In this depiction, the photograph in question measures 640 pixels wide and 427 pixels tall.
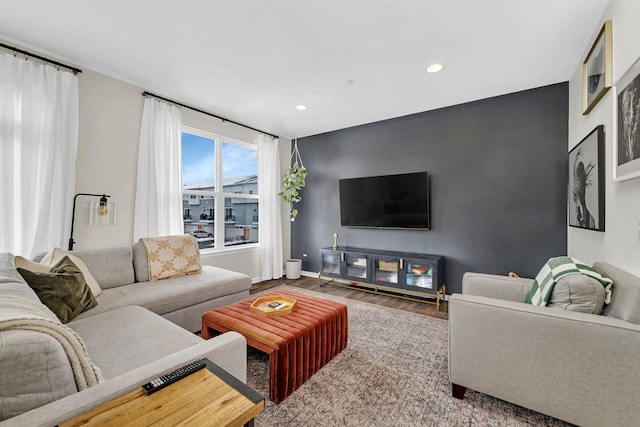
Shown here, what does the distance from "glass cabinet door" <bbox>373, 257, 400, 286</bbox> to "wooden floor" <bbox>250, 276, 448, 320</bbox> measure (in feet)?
0.78

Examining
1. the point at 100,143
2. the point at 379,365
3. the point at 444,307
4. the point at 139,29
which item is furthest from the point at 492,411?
the point at 100,143

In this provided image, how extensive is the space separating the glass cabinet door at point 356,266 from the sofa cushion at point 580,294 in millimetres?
→ 2478

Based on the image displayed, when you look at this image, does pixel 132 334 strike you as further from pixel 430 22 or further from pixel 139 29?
pixel 430 22

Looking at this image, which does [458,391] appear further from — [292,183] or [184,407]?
[292,183]

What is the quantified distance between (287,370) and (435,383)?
103 centimetres

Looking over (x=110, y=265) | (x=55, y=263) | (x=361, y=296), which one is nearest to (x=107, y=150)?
(x=110, y=265)

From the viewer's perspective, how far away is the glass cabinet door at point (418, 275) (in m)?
3.42

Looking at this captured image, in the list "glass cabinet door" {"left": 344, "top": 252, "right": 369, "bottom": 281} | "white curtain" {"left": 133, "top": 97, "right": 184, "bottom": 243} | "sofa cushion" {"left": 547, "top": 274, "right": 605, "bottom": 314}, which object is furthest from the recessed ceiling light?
"white curtain" {"left": 133, "top": 97, "right": 184, "bottom": 243}

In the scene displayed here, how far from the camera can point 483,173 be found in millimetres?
3371

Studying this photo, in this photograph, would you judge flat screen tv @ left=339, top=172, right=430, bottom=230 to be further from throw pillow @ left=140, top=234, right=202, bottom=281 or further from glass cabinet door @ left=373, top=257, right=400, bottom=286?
throw pillow @ left=140, top=234, right=202, bottom=281

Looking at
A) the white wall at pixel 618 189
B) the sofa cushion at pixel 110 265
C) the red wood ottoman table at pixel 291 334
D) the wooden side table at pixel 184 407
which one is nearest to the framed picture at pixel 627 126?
the white wall at pixel 618 189

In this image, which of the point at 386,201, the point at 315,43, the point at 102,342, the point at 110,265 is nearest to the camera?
the point at 102,342

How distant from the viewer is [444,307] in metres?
3.36

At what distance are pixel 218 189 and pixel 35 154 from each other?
1.93 m
